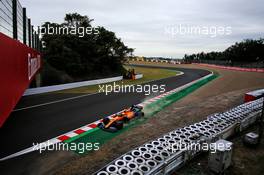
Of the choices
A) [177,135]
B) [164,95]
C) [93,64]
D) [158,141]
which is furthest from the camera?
[93,64]

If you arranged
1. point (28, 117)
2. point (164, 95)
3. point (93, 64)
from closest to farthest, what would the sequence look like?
1. point (28, 117)
2. point (164, 95)
3. point (93, 64)

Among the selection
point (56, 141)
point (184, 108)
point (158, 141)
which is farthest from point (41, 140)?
point (184, 108)

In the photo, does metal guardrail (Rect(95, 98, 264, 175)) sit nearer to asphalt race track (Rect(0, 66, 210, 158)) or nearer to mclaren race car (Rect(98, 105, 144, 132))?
mclaren race car (Rect(98, 105, 144, 132))

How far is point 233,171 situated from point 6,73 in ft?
23.8

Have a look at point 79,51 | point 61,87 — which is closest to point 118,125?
point 61,87

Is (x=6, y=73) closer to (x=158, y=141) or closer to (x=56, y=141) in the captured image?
(x=56, y=141)

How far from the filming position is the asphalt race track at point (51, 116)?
878 centimetres

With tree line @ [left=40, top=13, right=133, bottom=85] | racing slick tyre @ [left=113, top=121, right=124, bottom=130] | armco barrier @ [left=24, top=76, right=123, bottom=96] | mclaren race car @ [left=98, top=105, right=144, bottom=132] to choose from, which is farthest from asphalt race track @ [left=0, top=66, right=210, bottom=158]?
tree line @ [left=40, top=13, right=133, bottom=85]

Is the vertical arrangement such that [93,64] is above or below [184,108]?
above

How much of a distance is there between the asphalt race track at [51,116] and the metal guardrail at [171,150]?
A: 452 centimetres

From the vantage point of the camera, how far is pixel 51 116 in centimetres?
1191

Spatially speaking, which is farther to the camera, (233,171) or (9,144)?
(9,144)

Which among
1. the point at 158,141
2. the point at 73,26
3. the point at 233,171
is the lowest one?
the point at 233,171

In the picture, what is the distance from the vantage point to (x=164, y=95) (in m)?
18.4
